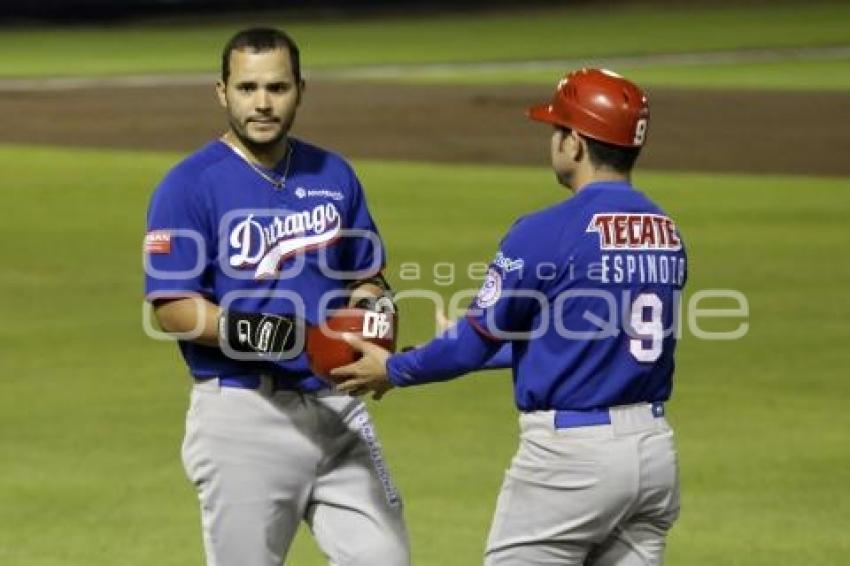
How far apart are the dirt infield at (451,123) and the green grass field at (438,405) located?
10.3 feet

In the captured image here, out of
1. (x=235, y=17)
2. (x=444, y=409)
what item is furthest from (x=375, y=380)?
(x=235, y=17)

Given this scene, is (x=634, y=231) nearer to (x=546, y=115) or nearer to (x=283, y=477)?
(x=546, y=115)

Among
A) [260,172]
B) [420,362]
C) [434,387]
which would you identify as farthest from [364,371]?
[434,387]

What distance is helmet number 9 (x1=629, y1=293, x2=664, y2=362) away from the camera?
531cm

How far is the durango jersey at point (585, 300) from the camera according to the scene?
5246mm

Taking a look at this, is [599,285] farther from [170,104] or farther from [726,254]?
[170,104]

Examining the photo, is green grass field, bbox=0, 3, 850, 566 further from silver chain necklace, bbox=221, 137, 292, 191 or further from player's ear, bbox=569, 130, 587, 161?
player's ear, bbox=569, 130, 587, 161

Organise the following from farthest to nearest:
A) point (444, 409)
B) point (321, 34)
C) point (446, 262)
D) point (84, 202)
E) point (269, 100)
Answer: point (321, 34) < point (84, 202) < point (446, 262) < point (444, 409) < point (269, 100)

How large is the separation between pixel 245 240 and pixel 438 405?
506cm

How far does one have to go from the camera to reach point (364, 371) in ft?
18.7

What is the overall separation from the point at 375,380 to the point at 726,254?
950 centimetres

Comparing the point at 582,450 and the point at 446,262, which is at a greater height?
the point at 582,450

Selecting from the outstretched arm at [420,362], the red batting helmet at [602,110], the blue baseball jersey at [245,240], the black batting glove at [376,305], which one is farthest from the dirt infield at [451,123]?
the red batting helmet at [602,110]

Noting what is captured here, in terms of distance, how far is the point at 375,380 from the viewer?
5727 mm
